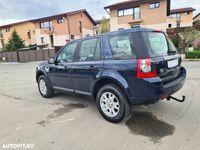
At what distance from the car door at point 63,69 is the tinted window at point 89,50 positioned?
0.29 metres

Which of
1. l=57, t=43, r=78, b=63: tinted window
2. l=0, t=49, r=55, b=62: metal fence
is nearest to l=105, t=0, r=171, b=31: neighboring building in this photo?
l=0, t=49, r=55, b=62: metal fence

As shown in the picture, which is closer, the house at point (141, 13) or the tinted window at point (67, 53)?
the tinted window at point (67, 53)

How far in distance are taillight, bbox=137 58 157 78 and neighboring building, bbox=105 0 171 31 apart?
21.0 meters

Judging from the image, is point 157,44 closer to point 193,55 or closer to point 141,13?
point 193,55

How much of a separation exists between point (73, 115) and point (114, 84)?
1.34 metres

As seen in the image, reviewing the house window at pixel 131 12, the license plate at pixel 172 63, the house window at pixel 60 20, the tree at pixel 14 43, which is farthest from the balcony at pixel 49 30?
the license plate at pixel 172 63

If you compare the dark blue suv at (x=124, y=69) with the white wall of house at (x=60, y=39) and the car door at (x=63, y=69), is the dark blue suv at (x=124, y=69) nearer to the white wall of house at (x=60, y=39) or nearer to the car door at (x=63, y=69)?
the car door at (x=63, y=69)

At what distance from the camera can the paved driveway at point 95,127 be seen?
8.88ft

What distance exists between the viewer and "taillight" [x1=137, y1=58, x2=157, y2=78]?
279 cm

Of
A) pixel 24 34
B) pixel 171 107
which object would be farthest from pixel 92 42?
pixel 24 34

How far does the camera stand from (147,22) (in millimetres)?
23172

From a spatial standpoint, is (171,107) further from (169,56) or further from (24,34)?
(24,34)

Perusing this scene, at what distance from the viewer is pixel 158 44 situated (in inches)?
128

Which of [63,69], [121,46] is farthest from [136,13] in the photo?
[121,46]
